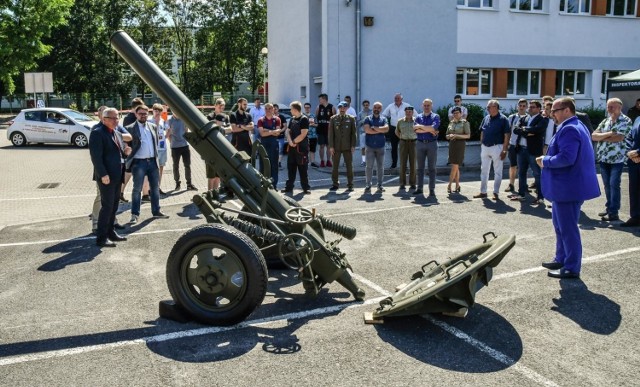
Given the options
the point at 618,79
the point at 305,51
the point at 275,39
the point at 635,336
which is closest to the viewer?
the point at 635,336

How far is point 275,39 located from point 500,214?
2006cm

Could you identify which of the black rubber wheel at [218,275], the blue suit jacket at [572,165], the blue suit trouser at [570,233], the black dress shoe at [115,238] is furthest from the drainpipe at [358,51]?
the black rubber wheel at [218,275]

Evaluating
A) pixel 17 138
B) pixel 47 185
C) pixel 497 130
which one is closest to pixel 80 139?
pixel 17 138

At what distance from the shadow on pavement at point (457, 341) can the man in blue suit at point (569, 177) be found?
1.57m

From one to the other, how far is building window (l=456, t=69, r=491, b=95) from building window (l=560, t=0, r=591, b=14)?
4.41 meters

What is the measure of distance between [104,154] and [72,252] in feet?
4.49

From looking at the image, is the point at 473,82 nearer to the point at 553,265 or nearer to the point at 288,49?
the point at 288,49

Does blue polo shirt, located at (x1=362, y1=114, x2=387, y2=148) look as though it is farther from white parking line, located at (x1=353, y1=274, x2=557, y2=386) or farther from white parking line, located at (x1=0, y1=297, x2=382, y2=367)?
white parking line, located at (x1=353, y1=274, x2=557, y2=386)

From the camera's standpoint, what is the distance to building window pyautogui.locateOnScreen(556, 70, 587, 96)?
25.3 meters

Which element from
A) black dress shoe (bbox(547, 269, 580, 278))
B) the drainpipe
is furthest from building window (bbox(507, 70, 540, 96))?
black dress shoe (bbox(547, 269, 580, 278))

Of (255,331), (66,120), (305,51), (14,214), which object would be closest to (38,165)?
(66,120)

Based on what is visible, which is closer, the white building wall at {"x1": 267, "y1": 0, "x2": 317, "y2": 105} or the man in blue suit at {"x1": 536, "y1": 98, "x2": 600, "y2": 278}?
the man in blue suit at {"x1": 536, "y1": 98, "x2": 600, "y2": 278}

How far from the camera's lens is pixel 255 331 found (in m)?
5.07

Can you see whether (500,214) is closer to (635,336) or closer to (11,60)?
(635,336)
